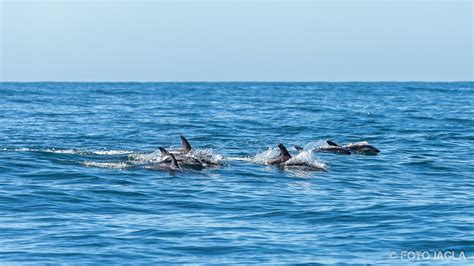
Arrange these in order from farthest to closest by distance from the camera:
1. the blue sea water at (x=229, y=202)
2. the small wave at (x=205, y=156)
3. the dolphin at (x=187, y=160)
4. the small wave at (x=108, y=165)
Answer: the small wave at (x=205, y=156), the dolphin at (x=187, y=160), the small wave at (x=108, y=165), the blue sea water at (x=229, y=202)

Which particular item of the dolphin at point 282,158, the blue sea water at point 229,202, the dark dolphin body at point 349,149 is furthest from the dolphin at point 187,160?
the dark dolphin body at point 349,149

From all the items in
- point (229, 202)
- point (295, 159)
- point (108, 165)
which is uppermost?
point (295, 159)

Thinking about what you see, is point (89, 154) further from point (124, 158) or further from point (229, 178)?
point (229, 178)

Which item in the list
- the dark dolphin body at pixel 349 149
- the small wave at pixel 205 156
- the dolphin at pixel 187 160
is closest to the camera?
the dolphin at pixel 187 160

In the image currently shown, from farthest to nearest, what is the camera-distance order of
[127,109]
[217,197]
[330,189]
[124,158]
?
[127,109]
[124,158]
[330,189]
[217,197]

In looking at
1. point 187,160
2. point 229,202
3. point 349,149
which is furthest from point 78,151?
point 229,202

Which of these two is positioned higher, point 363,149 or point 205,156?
point 205,156

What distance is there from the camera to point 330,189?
Result: 2019 centimetres

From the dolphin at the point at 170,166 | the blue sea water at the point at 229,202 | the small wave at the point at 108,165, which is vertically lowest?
the blue sea water at the point at 229,202

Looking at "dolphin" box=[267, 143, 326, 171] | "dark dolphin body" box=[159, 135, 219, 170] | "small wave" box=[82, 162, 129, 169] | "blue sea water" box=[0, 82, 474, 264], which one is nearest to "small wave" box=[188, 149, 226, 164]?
"dark dolphin body" box=[159, 135, 219, 170]

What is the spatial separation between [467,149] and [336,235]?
1698 centimetres

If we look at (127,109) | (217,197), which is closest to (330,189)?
(217,197)

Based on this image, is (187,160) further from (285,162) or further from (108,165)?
(285,162)

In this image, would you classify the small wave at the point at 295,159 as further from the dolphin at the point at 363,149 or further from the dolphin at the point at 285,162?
the dolphin at the point at 363,149
